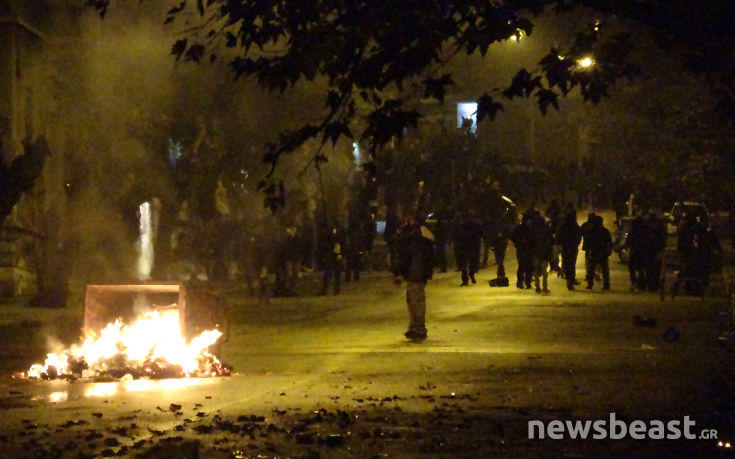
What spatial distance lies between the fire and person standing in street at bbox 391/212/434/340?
349 centimetres

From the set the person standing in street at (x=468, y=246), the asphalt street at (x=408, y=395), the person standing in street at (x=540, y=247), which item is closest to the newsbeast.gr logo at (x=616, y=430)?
the asphalt street at (x=408, y=395)

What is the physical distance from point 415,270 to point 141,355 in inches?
167

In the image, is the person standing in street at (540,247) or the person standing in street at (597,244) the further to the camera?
the person standing in street at (597,244)

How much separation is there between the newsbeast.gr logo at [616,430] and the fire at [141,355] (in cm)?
474

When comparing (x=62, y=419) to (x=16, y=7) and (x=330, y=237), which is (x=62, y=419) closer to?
(x=330, y=237)

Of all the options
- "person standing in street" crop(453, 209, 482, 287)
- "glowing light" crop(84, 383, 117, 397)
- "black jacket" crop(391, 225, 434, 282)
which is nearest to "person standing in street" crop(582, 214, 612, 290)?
"person standing in street" crop(453, 209, 482, 287)

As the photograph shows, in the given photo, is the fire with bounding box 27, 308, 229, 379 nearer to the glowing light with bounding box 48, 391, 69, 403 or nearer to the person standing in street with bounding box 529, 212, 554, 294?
the glowing light with bounding box 48, 391, 69, 403

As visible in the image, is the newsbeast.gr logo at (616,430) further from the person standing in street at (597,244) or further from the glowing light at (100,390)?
the person standing in street at (597,244)

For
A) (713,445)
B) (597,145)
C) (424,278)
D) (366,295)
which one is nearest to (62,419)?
(713,445)

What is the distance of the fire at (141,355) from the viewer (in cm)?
1219

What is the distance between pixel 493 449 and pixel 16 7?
21611 millimetres

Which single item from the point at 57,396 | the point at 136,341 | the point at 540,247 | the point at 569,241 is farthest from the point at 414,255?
the point at 569,241

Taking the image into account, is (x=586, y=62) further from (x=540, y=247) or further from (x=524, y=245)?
(x=524, y=245)

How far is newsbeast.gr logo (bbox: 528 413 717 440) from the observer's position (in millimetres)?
8180
